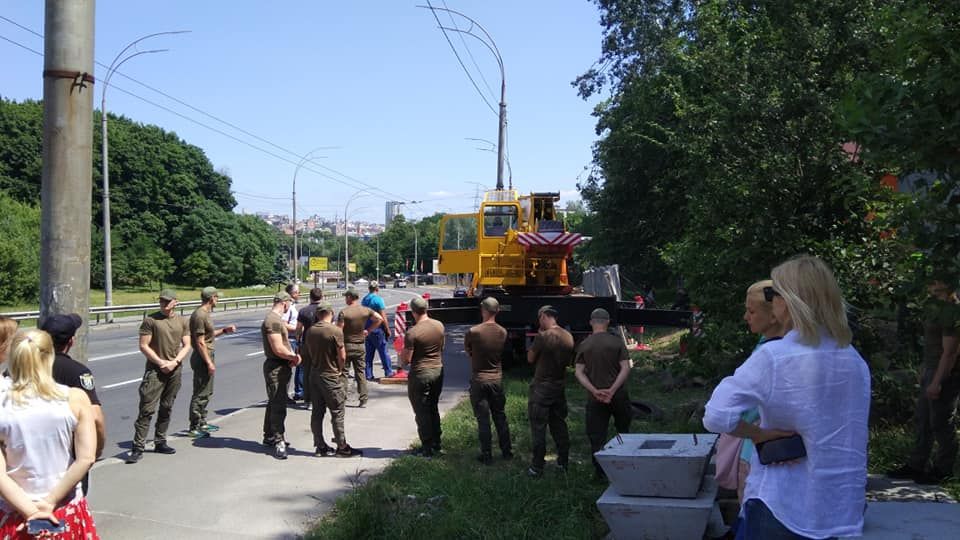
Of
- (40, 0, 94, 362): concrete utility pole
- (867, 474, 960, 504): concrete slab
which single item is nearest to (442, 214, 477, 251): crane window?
(867, 474, 960, 504): concrete slab

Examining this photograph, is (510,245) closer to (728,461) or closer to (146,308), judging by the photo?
(728,461)

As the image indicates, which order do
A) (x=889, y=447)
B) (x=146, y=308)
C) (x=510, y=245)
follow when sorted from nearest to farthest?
(x=889, y=447) < (x=510, y=245) < (x=146, y=308)

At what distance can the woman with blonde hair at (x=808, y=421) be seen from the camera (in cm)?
260

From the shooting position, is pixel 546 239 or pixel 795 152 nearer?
pixel 795 152

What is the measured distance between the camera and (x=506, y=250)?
52.4ft

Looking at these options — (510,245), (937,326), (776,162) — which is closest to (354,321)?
(510,245)

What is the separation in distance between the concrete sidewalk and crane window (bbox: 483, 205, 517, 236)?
6537 millimetres

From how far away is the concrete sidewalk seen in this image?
618 centimetres

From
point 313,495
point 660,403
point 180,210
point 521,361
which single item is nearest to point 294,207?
point 180,210

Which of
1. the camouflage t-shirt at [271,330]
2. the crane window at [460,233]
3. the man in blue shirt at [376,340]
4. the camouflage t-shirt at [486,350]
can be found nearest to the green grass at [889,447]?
the camouflage t-shirt at [486,350]

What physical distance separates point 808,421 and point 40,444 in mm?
3383

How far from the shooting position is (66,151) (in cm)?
466

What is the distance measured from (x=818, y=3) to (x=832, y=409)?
8.02 metres

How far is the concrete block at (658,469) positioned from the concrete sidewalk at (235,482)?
2.46 meters
